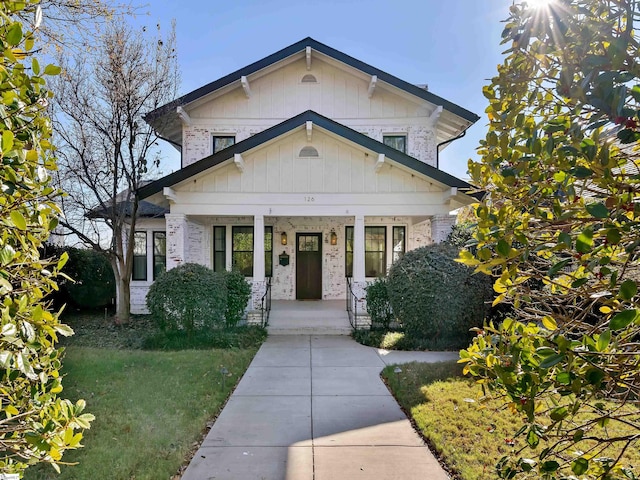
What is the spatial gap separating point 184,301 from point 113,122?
5.84 m

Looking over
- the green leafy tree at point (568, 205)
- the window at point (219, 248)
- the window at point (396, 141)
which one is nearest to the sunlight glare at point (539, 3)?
the green leafy tree at point (568, 205)

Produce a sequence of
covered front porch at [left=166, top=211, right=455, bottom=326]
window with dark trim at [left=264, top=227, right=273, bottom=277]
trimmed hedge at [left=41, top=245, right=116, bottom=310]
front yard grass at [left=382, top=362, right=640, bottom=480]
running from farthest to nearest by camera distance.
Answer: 1. window with dark trim at [left=264, top=227, right=273, bottom=277]
2. covered front porch at [left=166, top=211, right=455, bottom=326]
3. trimmed hedge at [left=41, top=245, right=116, bottom=310]
4. front yard grass at [left=382, top=362, right=640, bottom=480]

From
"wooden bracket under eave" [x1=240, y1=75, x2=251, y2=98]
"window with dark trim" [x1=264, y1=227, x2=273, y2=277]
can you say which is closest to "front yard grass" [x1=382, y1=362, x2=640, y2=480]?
"window with dark trim" [x1=264, y1=227, x2=273, y2=277]

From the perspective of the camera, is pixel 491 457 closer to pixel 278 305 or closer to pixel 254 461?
pixel 254 461

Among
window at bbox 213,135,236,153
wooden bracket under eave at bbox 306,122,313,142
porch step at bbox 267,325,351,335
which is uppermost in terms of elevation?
window at bbox 213,135,236,153

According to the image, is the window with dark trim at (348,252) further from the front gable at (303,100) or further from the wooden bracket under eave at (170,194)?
the wooden bracket under eave at (170,194)

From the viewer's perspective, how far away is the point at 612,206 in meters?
1.50

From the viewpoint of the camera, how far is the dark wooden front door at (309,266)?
1378 cm

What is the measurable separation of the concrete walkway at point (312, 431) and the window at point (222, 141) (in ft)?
28.9

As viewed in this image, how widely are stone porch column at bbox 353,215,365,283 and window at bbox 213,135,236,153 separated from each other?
5.78 meters

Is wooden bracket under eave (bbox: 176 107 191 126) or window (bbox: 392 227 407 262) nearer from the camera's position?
wooden bracket under eave (bbox: 176 107 191 126)

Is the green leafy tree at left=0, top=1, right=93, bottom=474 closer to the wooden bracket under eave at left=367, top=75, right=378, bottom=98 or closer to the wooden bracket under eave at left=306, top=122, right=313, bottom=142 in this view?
the wooden bracket under eave at left=306, top=122, right=313, bottom=142

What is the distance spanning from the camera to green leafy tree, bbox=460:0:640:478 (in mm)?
1437

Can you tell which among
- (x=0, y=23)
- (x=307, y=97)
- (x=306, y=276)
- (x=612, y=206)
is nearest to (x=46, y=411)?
(x=0, y=23)
